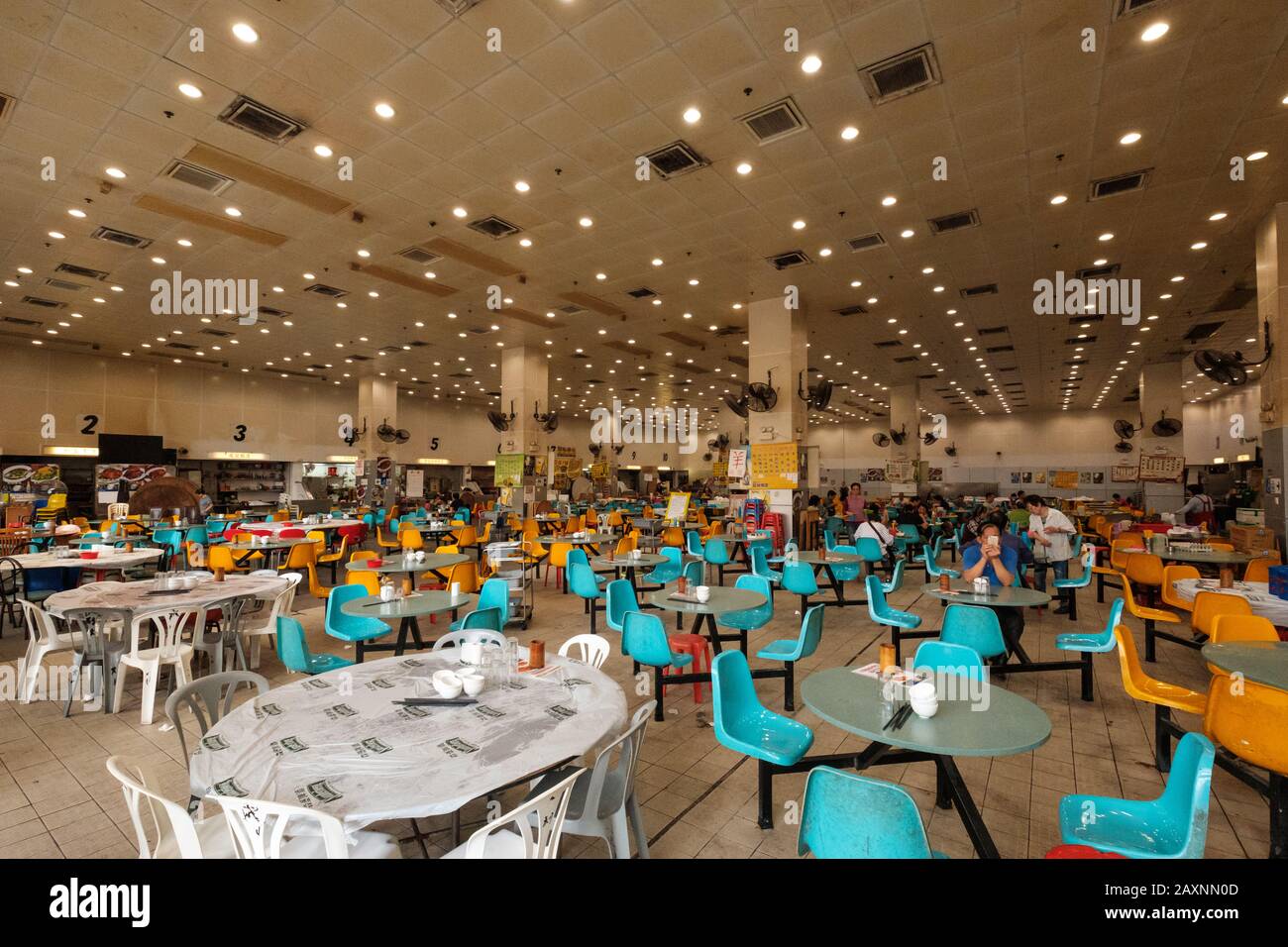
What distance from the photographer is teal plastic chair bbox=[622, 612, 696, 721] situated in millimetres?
4035

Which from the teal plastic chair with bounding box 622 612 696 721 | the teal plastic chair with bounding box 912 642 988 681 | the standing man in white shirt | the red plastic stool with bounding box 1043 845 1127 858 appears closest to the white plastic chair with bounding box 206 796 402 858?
the red plastic stool with bounding box 1043 845 1127 858

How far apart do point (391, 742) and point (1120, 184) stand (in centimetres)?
970

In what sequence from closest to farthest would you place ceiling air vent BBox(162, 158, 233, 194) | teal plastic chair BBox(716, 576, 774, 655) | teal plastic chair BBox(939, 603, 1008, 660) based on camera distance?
teal plastic chair BBox(939, 603, 1008, 660) → teal plastic chair BBox(716, 576, 774, 655) → ceiling air vent BBox(162, 158, 233, 194)

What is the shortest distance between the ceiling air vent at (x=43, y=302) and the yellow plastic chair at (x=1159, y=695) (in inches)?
692

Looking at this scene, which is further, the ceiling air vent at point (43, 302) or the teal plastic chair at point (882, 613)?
the ceiling air vent at point (43, 302)

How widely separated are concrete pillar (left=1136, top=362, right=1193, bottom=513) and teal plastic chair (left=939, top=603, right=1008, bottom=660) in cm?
1625

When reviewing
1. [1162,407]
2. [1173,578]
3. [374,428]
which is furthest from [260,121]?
[1162,407]

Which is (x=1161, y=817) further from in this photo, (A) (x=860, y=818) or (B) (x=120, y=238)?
(B) (x=120, y=238)

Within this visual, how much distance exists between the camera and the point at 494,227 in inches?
345

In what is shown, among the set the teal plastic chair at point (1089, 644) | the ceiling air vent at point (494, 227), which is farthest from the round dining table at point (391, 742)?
the ceiling air vent at point (494, 227)

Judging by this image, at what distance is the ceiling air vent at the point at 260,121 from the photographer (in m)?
5.79

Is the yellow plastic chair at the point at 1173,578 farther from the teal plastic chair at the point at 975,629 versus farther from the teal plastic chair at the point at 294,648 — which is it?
the teal plastic chair at the point at 294,648

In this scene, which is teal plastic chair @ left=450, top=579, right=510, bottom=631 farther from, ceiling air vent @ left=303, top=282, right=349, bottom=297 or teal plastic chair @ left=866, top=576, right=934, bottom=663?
ceiling air vent @ left=303, top=282, right=349, bottom=297
